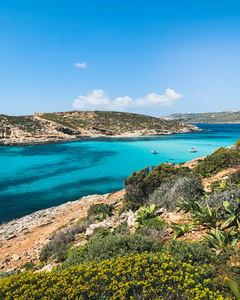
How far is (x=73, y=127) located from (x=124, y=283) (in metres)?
98.2

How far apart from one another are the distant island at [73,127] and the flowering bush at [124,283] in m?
76.4

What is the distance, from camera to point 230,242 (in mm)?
4188

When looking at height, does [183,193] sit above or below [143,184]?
above

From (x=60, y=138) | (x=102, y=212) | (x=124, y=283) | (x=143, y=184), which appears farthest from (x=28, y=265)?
(x=60, y=138)

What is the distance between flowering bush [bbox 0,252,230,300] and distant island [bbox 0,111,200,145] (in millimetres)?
76426

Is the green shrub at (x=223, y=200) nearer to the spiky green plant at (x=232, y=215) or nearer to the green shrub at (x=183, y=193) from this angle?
the spiky green plant at (x=232, y=215)

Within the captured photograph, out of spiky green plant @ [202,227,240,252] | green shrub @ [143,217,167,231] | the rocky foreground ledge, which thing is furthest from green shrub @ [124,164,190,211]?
spiky green plant @ [202,227,240,252]

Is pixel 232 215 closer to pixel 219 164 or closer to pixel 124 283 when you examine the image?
pixel 124 283

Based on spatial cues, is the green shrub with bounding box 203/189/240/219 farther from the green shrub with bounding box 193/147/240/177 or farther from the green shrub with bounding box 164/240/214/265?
the green shrub with bounding box 193/147/240/177

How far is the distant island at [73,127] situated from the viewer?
7444cm

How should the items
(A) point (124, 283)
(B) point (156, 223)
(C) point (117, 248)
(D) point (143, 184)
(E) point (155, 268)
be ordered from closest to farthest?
(A) point (124, 283)
(E) point (155, 268)
(C) point (117, 248)
(B) point (156, 223)
(D) point (143, 184)

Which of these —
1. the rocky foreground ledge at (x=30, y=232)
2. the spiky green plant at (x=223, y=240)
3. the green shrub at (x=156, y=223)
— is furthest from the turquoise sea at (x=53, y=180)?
the spiky green plant at (x=223, y=240)

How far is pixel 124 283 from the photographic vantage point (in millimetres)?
3133

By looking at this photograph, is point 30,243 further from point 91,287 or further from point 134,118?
point 134,118
